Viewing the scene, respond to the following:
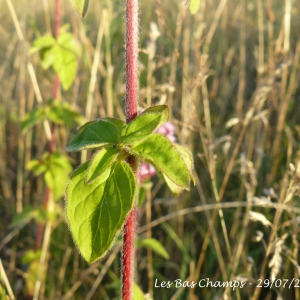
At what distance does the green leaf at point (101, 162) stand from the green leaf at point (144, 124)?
3 cm

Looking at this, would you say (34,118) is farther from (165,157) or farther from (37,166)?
(165,157)

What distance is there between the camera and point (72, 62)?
2021 mm

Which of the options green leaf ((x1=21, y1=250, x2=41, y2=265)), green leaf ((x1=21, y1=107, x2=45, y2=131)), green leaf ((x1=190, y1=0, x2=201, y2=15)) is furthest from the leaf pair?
green leaf ((x1=21, y1=250, x2=41, y2=265))

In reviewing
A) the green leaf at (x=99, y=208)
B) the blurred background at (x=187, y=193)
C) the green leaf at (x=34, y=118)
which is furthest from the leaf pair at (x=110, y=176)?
the green leaf at (x=34, y=118)

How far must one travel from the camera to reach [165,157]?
2.64 feet

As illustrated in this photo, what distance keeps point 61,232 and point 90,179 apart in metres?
1.68

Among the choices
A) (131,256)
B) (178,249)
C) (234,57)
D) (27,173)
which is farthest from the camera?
(234,57)

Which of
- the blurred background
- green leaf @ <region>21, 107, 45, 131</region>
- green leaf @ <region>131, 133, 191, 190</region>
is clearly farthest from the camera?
green leaf @ <region>21, 107, 45, 131</region>

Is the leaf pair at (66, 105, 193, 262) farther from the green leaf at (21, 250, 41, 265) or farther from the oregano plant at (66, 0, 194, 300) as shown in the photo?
the green leaf at (21, 250, 41, 265)

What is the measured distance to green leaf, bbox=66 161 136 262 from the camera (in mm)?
798

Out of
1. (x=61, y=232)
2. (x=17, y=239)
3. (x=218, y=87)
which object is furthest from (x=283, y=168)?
(x=17, y=239)

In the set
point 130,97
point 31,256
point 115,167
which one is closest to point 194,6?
point 130,97

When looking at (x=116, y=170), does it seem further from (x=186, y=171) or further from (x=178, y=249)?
(x=178, y=249)

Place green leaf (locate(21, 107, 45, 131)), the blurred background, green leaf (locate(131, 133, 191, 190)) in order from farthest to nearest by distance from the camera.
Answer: green leaf (locate(21, 107, 45, 131)) → the blurred background → green leaf (locate(131, 133, 191, 190))
